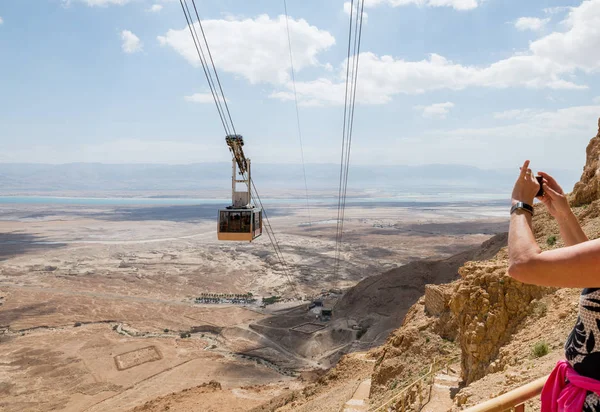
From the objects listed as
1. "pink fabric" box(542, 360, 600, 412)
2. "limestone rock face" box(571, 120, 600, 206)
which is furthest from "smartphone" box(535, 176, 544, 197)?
"limestone rock face" box(571, 120, 600, 206)

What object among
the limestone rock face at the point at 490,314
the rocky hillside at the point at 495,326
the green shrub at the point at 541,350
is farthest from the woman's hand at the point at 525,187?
the limestone rock face at the point at 490,314

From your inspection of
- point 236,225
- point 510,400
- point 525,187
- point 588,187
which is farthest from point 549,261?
point 236,225

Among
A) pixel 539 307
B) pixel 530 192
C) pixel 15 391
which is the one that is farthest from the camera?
pixel 15 391

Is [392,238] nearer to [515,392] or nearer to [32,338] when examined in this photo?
[32,338]

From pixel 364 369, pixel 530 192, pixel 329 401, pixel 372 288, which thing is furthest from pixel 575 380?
pixel 372 288

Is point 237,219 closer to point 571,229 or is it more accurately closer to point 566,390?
point 571,229

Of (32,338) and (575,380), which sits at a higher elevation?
(575,380)

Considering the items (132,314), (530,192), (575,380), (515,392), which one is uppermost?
(530,192)
